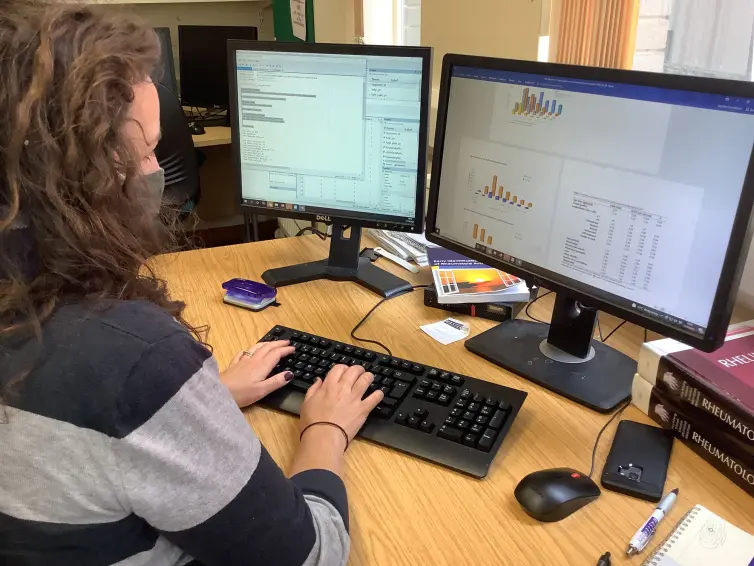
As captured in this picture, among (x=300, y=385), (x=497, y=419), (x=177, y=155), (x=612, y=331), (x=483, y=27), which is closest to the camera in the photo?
(x=497, y=419)

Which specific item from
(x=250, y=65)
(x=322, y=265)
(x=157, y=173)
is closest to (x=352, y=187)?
(x=322, y=265)

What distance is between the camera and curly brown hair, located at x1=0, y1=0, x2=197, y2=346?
0.57 metres

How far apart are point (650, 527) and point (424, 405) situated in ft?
1.09

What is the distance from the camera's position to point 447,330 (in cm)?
123

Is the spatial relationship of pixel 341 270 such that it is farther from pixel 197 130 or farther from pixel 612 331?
pixel 197 130

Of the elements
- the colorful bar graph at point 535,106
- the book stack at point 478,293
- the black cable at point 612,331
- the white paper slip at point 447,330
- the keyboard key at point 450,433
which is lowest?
the keyboard key at point 450,433

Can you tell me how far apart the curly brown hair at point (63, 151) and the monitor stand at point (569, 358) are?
0.67 metres

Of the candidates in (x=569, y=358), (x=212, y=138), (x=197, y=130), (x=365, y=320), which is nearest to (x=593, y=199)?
(x=569, y=358)

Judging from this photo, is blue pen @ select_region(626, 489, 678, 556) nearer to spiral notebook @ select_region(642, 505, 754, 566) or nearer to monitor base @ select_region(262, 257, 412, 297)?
spiral notebook @ select_region(642, 505, 754, 566)

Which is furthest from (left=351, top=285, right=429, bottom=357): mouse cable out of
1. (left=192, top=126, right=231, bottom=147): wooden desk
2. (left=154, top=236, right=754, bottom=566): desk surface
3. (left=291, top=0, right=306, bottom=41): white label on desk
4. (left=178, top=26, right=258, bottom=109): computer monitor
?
(left=178, top=26, right=258, bottom=109): computer monitor

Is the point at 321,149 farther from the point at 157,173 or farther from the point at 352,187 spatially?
the point at 157,173

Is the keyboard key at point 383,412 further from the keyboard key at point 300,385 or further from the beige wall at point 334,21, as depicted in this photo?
the beige wall at point 334,21

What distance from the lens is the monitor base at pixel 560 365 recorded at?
1.01m

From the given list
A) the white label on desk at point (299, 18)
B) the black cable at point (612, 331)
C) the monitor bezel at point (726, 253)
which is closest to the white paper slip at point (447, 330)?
the monitor bezel at point (726, 253)
